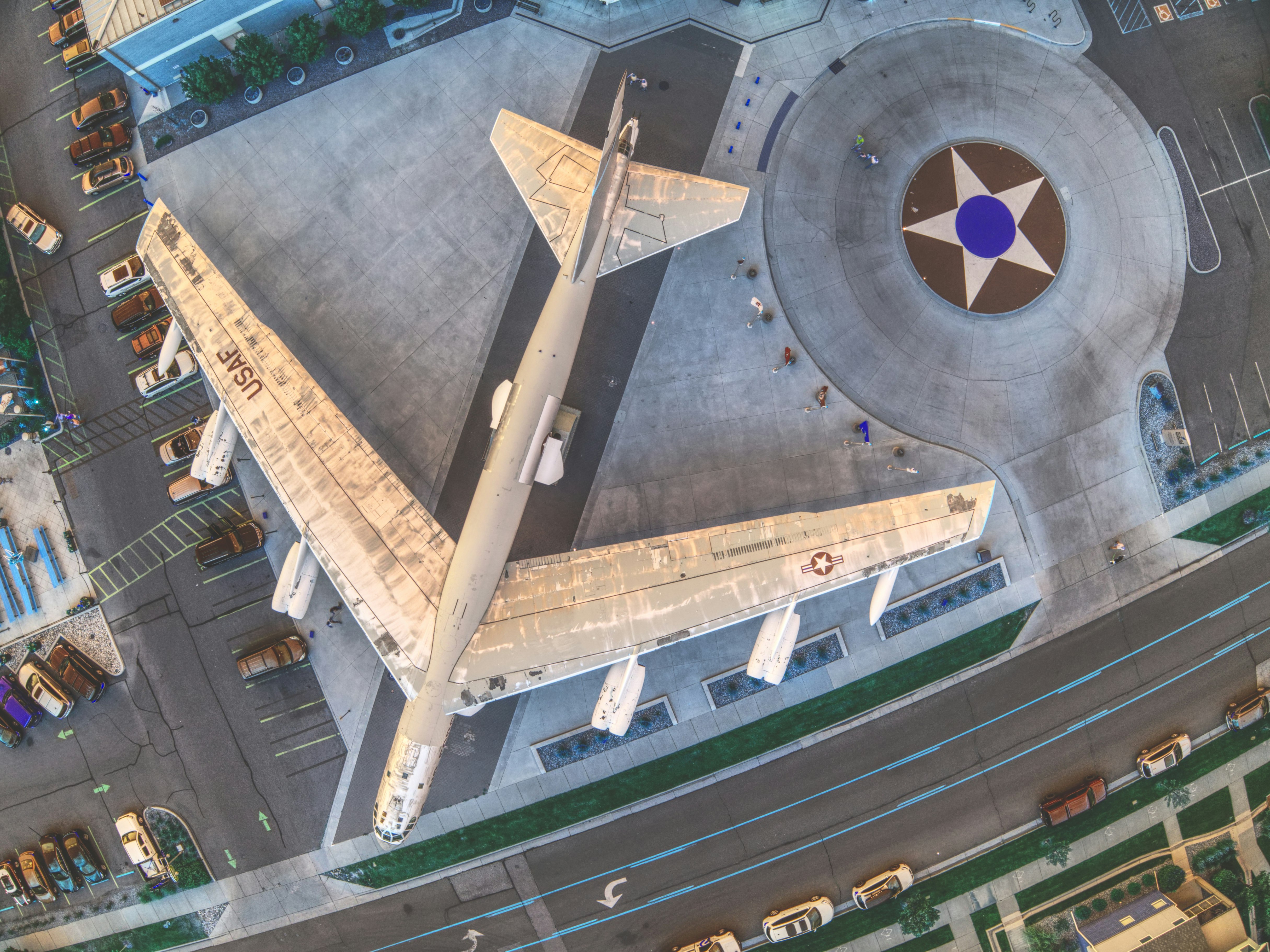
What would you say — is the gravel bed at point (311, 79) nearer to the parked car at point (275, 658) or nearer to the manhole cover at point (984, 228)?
the manhole cover at point (984, 228)

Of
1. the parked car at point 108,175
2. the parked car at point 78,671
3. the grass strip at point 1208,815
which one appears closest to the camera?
the grass strip at point 1208,815

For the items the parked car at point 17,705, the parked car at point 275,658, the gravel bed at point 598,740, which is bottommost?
the gravel bed at point 598,740

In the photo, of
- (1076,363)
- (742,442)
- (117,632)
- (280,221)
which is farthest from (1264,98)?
(117,632)

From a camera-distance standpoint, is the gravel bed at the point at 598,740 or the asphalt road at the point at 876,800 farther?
the asphalt road at the point at 876,800

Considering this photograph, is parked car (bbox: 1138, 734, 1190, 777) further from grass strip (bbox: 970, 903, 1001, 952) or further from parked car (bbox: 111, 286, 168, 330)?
parked car (bbox: 111, 286, 168, 330)

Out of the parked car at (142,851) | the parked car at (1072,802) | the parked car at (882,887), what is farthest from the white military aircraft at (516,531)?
the parked car at (1072,802)

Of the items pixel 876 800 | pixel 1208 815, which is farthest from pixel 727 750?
pixel 1208 815

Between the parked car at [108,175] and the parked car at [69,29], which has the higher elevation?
the parked car at [69,29]
